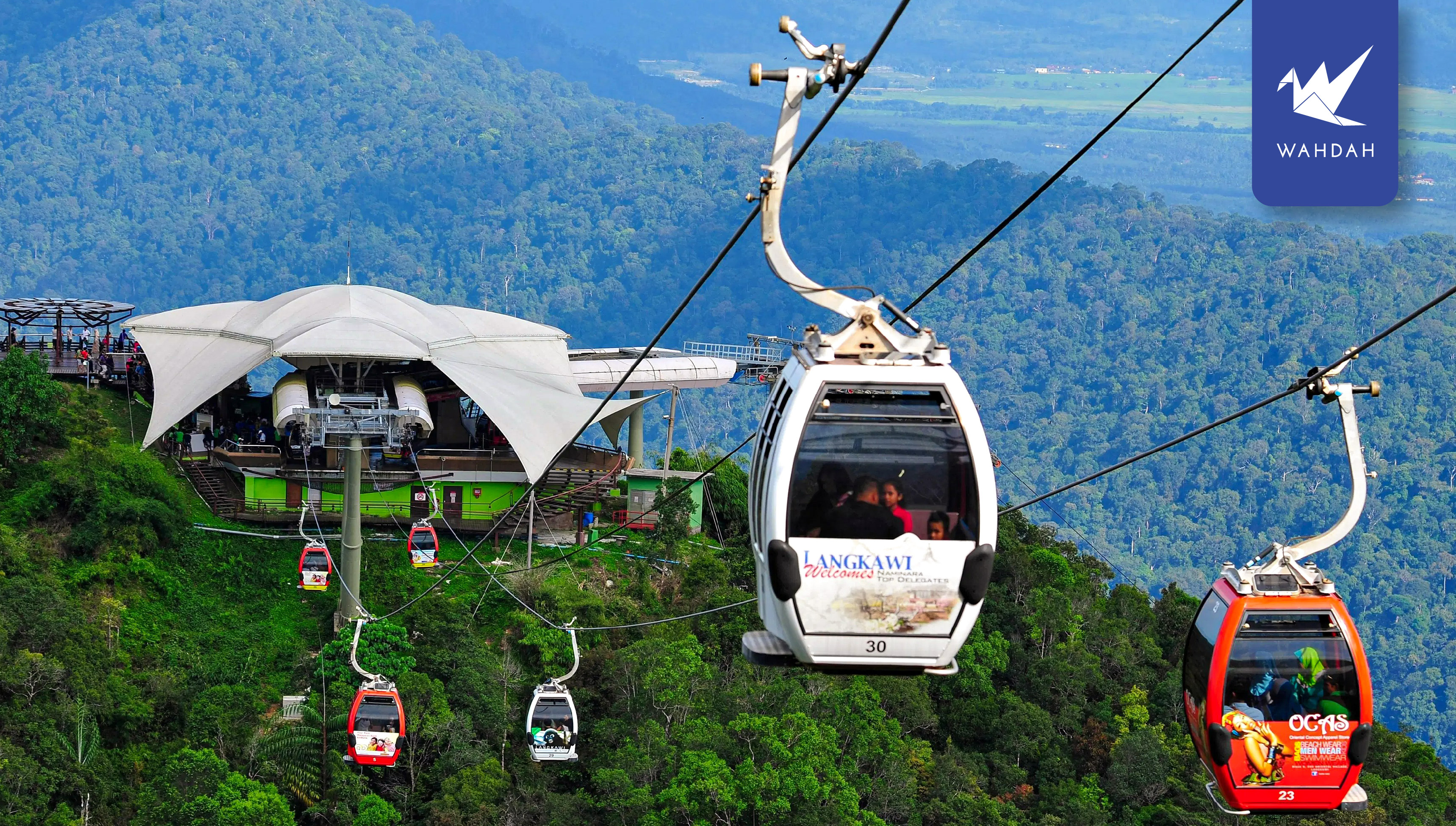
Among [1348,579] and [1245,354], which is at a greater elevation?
[1245,354]

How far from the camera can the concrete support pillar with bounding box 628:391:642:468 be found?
58906mm

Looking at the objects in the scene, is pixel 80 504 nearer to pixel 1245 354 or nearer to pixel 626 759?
pixel 626 759

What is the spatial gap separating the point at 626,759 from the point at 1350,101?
114 m

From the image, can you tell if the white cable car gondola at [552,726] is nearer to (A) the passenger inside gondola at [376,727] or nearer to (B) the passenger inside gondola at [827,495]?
(A) the passenger inside gondola at [376,727]

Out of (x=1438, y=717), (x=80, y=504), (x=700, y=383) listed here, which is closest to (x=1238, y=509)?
(x=1438, y=717)

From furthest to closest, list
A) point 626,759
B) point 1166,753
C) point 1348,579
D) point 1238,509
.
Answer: point 1238,509, point 1348,579, point 1166,753, point 626,759

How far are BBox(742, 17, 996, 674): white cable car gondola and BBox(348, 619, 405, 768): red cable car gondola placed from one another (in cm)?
2023

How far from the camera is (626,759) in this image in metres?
46.4

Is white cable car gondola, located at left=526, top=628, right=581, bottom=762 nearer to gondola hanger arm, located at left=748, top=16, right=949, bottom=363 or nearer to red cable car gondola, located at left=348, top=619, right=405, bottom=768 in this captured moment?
red cable car gondola, located at left=348, top=619, right=405, bottom=768

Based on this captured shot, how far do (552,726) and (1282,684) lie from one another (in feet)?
61.7

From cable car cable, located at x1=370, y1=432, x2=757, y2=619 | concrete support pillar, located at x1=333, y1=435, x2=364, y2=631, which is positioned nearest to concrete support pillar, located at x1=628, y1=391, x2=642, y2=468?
cable car cable, located at x1=370, y1=432, x2=757, y2=619

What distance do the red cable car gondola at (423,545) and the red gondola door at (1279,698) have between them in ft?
85.4

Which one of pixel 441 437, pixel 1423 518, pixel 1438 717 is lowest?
pixel 1438 717

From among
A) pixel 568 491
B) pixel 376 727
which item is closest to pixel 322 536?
pixel 568 491
